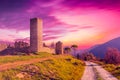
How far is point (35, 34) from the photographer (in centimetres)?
6681

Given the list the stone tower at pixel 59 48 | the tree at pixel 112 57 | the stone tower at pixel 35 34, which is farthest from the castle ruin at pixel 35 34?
the tree at pixel 112 57

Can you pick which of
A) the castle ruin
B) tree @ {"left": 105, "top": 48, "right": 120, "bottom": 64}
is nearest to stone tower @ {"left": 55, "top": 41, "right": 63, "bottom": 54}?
tree @ {"left": 105, "top": 48, "right": 120, "bottom": 64}

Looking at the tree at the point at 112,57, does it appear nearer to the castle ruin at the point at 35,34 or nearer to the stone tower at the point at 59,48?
the stone tower at the point at 59,48

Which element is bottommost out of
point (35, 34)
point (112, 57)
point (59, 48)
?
point (112, 57)

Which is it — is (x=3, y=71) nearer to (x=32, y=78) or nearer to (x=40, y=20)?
(x=32, y=78)

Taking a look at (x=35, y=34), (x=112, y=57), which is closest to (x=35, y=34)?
(x=35, y=34)

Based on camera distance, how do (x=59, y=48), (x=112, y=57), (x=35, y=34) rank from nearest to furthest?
(x=35, y=34) → (x=112, y=57) → (x=59, y=48)

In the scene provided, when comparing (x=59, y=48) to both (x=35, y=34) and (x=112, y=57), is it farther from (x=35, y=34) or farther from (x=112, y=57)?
(x=35, y=34)

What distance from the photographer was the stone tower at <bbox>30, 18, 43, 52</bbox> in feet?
218

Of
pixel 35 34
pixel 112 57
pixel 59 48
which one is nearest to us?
pixel 35 34

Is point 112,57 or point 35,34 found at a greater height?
point 35,34

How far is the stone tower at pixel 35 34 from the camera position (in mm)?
66562

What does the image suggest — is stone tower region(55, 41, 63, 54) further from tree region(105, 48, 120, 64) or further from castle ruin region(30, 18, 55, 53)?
castle ruin region(30, 18, 55, 53)

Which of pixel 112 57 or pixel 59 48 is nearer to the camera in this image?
pixel 112 57
